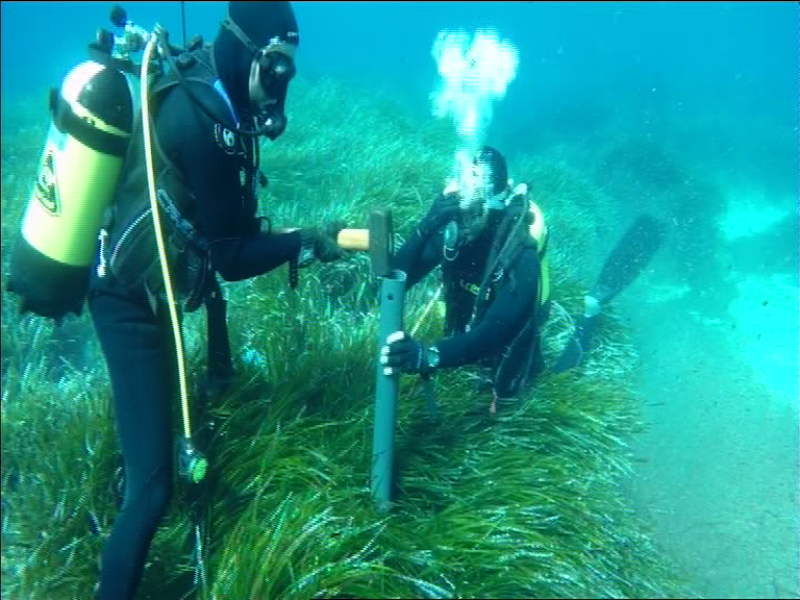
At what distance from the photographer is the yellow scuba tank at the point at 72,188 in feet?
7.80

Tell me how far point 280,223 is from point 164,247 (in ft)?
13.5

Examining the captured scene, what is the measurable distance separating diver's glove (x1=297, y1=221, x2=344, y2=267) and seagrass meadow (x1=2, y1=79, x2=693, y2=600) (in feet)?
3.33

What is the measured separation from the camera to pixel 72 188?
249cm

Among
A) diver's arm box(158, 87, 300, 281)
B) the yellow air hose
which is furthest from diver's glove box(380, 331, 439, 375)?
the yellow air hose

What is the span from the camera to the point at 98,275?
8.44ft

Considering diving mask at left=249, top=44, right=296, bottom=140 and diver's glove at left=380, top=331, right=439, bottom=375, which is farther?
diver's glove at left=380, top=331, right=439, bottom=375

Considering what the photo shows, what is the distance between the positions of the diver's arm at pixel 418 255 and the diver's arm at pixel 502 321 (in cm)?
72

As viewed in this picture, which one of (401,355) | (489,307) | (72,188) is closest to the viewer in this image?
(72,188)

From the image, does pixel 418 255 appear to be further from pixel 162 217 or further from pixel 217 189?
pixel 162 217

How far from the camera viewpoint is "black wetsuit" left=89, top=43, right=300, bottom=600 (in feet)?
7.75

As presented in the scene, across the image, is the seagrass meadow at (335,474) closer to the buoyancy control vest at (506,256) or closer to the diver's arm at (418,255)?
the diver's arm at (418,255)

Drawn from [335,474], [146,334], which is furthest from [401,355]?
[146,334]

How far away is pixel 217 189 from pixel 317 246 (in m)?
0.61

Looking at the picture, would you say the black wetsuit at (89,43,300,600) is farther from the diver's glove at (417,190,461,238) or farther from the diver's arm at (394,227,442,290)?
the diver's arm at (394,227,442,290)
